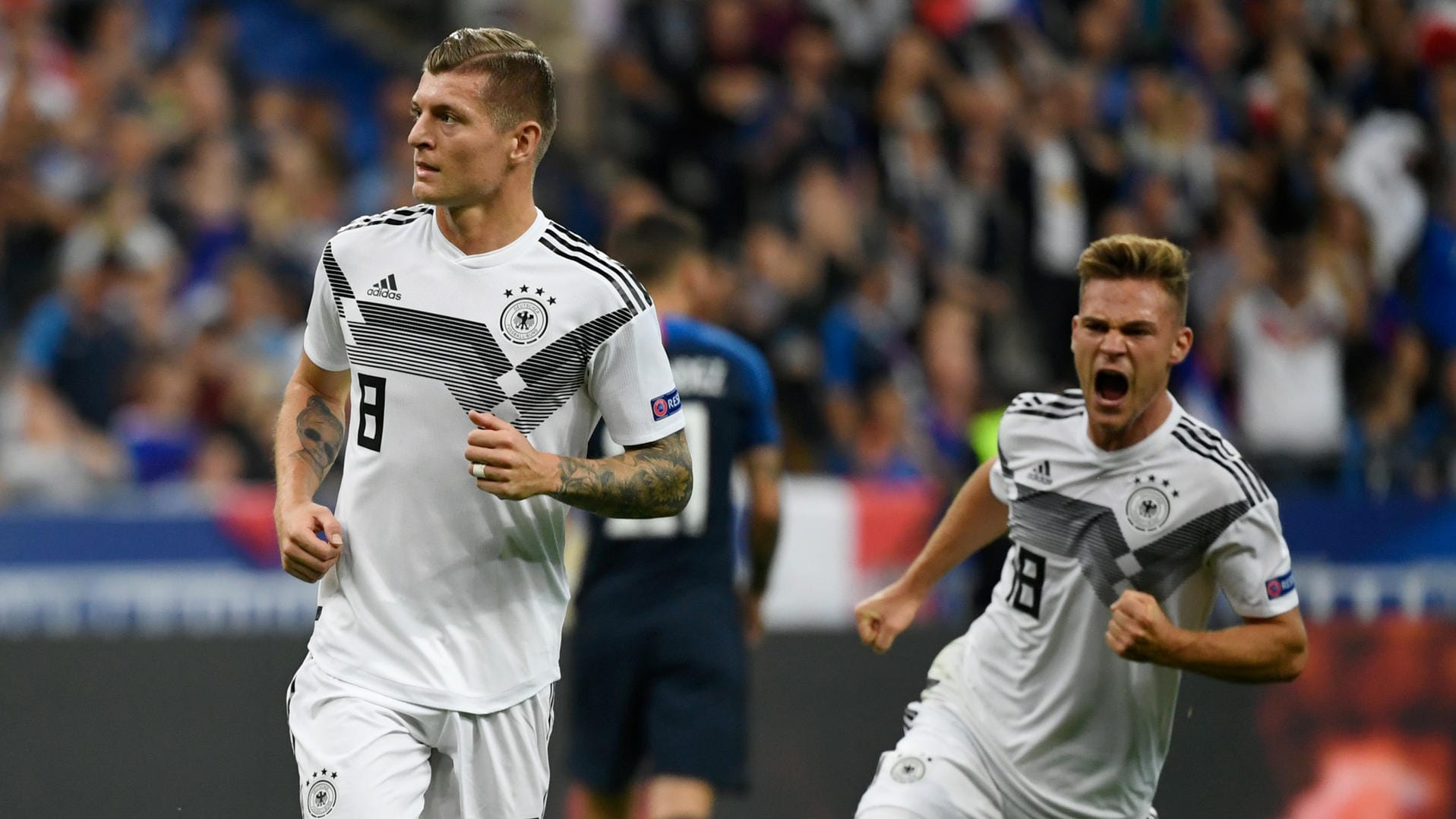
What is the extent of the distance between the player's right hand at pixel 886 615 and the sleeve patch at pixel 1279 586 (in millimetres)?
939

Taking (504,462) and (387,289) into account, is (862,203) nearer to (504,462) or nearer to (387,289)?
(387,289)

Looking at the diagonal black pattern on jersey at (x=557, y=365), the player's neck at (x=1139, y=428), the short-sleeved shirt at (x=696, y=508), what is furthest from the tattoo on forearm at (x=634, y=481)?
the short-sleeved shirt at (x=696, y=508)

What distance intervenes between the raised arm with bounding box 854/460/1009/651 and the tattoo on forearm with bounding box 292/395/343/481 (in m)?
1.49

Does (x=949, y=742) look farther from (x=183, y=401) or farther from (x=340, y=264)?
(x=183, y=401)

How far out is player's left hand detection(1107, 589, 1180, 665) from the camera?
4414 millimetres

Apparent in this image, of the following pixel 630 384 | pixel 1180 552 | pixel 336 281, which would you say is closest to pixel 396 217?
pixel 336 281

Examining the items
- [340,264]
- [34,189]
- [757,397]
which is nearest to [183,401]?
[34,189]

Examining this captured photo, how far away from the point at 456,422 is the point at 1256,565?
1.98 metres

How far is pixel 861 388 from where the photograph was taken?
10.9 m

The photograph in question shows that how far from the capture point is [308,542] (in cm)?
408

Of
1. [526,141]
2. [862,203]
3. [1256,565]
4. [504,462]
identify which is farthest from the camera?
[862,203]

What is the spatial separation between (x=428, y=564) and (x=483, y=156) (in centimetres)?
91

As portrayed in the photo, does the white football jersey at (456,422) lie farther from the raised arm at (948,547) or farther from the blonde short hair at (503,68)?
the raised arm at (948,547)

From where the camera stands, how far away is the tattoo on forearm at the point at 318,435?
4.50 metres
